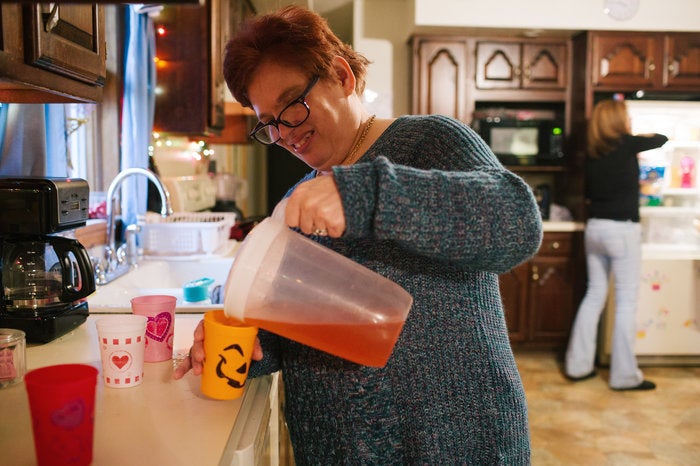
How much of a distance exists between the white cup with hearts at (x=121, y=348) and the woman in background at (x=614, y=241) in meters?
3.05

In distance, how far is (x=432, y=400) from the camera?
0.89 metres

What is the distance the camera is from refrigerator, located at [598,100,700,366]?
12.1 ft

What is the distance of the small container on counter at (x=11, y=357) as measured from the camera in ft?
3.26

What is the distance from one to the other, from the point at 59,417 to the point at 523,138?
382 cm

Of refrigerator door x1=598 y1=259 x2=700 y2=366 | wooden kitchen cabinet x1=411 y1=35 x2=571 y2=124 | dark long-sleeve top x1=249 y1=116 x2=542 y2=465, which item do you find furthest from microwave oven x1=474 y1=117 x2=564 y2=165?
dark long-sleeve top x1=249 y1=116 x2=542 y2=465

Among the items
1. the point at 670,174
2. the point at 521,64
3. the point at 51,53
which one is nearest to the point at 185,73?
the point at 51,53

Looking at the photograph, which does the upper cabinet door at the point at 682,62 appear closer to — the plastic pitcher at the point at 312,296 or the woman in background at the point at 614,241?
the woman in background at the point at 614,241

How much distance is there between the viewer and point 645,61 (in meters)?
3.90

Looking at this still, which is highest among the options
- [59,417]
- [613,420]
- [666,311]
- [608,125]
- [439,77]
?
[439,77]

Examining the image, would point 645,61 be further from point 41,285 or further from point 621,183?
point 41,285

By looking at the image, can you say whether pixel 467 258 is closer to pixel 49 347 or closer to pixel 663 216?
pixel 49 347

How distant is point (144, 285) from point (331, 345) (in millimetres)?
1563

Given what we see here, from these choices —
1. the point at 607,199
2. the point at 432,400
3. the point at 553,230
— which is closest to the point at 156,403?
the point at 432,400

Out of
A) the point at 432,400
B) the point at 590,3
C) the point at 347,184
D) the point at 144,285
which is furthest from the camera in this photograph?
the point at 590,3
